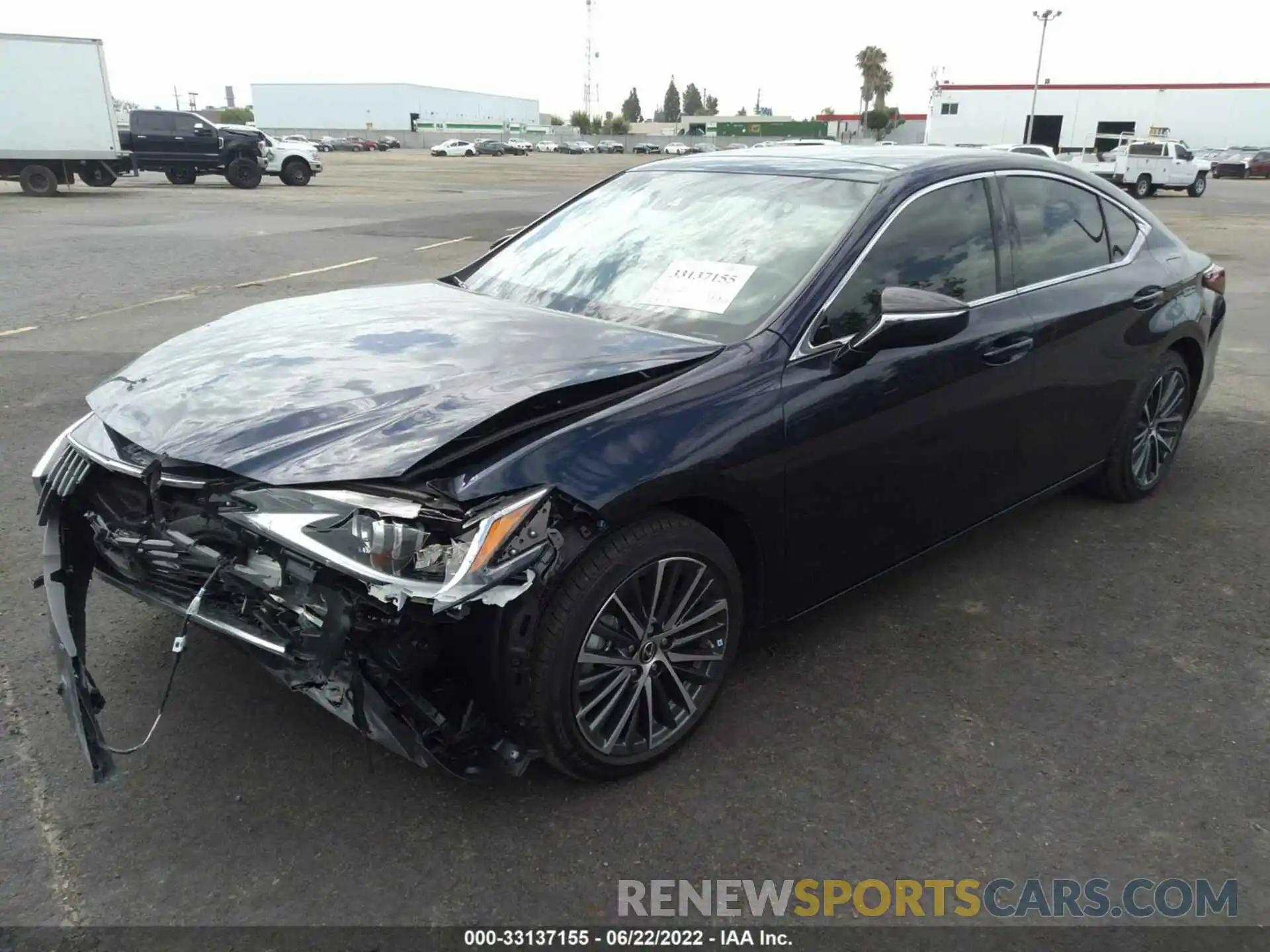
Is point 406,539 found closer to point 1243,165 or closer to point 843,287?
point 843,287

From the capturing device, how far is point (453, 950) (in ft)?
7.20

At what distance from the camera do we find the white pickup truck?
3008 cm

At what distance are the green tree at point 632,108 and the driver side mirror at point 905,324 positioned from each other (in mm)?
168354

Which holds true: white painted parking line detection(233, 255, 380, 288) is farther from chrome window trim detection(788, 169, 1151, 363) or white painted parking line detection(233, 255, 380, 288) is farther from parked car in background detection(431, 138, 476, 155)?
parked car in background detection(431, 138, 476, 155)

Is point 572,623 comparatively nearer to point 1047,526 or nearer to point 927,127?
point 1047,526

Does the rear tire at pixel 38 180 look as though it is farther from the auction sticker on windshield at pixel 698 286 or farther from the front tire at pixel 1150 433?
the front tire at pixel 1150 433

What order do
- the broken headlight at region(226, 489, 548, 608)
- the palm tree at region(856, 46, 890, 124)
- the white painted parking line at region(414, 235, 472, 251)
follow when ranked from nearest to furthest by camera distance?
the broken headlight at region(226, 489, 548, 608)
the white painted parking line at region(414, 235, 472, 251)
the palm tree at region(856, 46, 890, 124)

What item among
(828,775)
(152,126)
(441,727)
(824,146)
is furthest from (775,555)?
(152,126)

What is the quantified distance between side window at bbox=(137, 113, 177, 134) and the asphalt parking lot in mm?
28200

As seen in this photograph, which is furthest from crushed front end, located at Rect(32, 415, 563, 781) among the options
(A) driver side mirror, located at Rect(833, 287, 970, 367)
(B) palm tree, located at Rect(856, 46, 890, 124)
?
(B) palm tree, located at Rect(856, 46, 890, 124)

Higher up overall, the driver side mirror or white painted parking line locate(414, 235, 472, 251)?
the driver side mirror

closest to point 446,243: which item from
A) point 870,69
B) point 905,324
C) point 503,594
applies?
point 905,324

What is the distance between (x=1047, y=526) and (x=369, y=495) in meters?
3.50

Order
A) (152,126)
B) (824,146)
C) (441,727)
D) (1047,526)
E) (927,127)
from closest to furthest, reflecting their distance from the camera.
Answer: (441,727) < (824,146) < (1047,526) < (152,126) < (927,127)
